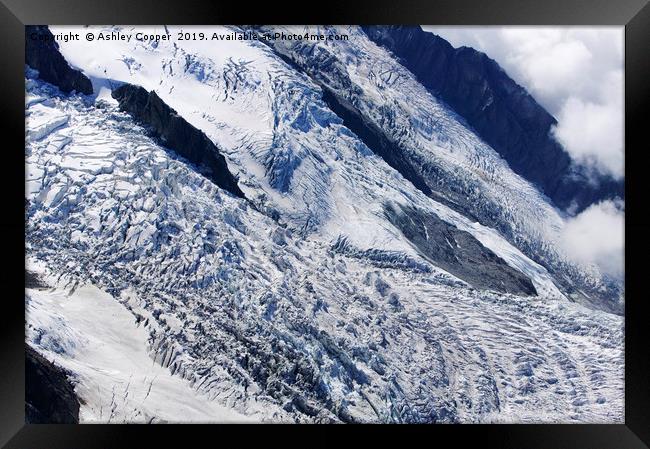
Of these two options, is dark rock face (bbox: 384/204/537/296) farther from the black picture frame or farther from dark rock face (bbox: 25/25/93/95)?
dark rock face (bbox: 25/25/93/95)

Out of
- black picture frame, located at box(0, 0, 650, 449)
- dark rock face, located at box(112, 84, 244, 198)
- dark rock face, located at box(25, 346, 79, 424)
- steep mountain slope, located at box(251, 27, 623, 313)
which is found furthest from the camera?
steep mountain slope, located at box(251, 27, 623, 313)

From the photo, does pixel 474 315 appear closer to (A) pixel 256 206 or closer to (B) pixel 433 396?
(B) pixel 433 396

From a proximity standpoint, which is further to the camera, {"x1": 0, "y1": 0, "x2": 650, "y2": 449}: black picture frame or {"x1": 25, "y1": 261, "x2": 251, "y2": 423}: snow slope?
{"x1": 25, "y1": 261, "x2": 251, "y2": 423}: snow slope

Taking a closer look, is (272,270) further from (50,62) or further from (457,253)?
(50,62)

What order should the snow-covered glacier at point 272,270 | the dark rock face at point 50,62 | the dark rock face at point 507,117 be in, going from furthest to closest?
the dark rock face at point 507,117
the snow-covered glacier at point 272,270
the dark rock face at point 50,62

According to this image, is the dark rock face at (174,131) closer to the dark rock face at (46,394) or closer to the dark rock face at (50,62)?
the dark rock face at (50,62)

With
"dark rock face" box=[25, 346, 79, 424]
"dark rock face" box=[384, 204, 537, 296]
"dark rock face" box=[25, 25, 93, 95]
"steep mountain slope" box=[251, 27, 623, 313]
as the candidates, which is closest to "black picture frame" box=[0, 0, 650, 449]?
"dark rock face" box=[25, 346, 79, 424]

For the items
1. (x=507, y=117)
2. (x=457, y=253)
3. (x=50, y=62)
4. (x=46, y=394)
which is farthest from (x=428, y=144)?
(x=46, y=394)
